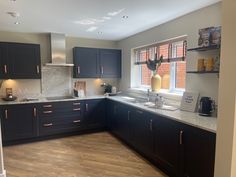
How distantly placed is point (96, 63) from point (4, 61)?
206 cm

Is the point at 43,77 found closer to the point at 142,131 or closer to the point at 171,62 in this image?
the point at 142,131

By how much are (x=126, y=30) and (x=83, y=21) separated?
110 centimetres

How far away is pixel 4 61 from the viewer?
148 inches

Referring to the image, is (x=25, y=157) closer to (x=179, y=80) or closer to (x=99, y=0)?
(x=99, y=0)

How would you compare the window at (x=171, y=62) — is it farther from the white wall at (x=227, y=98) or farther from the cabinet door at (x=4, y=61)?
the cabinet door at (x=4, y=61)

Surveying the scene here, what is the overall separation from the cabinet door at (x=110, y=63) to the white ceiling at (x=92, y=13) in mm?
994

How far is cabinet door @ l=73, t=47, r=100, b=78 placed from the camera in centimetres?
450

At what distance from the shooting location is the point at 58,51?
171 inches

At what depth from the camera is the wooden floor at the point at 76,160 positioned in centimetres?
270

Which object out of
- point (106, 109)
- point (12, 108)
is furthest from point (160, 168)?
point (12, 108)

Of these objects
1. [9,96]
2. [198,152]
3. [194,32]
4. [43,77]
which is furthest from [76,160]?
[194,32]

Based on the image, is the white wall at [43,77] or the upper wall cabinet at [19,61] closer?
the upper wall cabinet at [19,61]

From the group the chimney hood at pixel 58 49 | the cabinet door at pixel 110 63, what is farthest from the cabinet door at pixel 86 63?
the chimney hood at pixel 58 49

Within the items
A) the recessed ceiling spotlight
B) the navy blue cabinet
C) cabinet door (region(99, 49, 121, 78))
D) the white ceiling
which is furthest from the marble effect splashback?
the recessed ceiling spotlight
